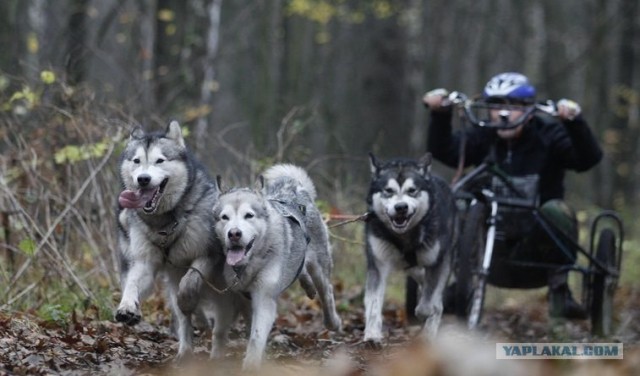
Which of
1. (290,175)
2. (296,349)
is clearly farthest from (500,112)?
(296,349)

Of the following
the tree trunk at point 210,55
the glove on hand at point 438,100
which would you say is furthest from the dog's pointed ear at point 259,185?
the tree trunk at point 210,55

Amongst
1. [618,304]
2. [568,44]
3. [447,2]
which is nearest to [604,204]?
[447,2]

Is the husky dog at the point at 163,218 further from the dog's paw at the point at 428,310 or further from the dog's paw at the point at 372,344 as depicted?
the dog's paw at the point at 428,310

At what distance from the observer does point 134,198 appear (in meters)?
6.19

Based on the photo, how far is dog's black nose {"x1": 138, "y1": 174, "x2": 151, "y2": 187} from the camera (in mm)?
6160

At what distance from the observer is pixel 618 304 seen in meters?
12.9

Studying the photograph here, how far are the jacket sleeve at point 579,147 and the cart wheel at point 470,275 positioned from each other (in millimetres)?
1406

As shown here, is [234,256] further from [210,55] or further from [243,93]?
[243,93]

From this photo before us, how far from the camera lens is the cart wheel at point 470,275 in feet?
26.2

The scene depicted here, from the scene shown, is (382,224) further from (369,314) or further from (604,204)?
(604,204)

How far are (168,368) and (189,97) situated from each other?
994cm

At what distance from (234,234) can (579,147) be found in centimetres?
421

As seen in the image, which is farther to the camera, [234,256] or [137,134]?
[137,134]

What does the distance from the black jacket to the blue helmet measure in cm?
23
